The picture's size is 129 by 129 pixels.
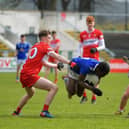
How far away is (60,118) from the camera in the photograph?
486 inches

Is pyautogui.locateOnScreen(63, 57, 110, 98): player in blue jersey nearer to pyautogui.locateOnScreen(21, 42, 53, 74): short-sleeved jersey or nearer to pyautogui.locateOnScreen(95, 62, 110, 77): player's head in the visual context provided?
pyautogui.locateOnScreen(95, 62, 110, 77): player's head

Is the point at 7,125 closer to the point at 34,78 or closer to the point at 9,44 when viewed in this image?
the point at 34,78

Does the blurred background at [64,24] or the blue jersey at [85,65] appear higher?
the blue jersey at [85,65]

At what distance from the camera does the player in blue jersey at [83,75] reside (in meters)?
12.3

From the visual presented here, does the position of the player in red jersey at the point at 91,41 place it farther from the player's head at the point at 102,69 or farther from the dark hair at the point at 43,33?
the player's head at the point at 102,69

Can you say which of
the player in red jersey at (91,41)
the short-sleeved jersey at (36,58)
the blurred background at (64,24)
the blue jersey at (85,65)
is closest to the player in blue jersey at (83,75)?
the blue jersey at (85,65)

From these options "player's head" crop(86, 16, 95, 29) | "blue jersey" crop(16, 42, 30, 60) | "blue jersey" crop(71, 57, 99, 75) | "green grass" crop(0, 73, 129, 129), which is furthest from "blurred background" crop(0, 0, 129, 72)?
"blue jersey" crop(71, 57, 99, 75)

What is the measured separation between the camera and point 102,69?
1226cm

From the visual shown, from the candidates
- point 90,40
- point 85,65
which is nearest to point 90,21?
point 90,40

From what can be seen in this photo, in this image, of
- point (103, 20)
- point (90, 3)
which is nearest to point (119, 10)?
point (90, 3)

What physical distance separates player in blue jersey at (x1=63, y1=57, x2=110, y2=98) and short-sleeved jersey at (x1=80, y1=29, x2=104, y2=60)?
3.84 metres

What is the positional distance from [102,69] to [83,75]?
487mm

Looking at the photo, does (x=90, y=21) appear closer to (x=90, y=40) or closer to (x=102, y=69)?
(x=90, y=40)

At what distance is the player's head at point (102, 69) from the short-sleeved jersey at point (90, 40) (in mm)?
4204
